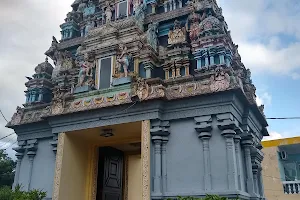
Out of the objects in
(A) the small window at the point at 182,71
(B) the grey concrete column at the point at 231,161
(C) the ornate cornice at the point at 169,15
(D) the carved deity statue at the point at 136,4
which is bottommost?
(B) the grey concrete column at the point at 231,161

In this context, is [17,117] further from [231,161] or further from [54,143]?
[231,161]

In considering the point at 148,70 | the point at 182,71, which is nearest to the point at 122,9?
the point at 148,70

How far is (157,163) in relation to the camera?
1001 cm

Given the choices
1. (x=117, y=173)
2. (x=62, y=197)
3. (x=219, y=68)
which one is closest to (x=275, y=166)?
(x=117, y=173)

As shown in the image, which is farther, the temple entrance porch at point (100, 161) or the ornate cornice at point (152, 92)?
the temple entrance porch at point (100, 161)

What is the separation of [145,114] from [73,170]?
11.7 ft

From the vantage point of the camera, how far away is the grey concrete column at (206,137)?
30.7 feet

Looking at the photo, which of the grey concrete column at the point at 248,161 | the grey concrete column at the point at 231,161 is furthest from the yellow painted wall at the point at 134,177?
the grey concrete column at the point at 231,161

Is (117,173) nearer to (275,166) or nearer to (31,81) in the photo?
(31,81)

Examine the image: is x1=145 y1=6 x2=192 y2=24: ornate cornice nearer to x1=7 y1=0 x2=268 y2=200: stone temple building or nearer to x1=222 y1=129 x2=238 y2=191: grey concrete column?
x1=7 y1=0 x2=268 y2=200: stone temple building

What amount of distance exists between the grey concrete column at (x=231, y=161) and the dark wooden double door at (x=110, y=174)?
18.6 ft

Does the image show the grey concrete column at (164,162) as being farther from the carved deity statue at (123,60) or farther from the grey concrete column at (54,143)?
the grey concrete column at (54,143)

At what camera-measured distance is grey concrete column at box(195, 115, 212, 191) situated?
934cm

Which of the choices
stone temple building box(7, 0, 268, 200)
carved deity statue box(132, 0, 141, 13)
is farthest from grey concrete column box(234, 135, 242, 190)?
carved deity statue box(132, 0, 141, 13)
